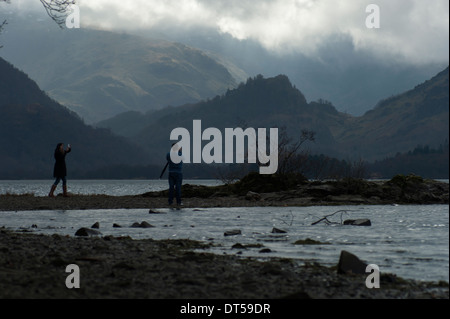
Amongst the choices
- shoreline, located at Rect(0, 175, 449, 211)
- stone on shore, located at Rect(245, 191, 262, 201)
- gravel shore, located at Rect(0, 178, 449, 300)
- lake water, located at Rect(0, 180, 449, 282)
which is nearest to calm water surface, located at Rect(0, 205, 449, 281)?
lake water, located at Rect(0, 180, 449, 282)

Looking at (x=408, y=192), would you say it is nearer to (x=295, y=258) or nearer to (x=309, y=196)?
(x=309, y=196)

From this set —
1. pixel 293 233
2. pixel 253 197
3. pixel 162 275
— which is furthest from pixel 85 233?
pixel 253 197

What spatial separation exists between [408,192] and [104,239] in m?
28.4

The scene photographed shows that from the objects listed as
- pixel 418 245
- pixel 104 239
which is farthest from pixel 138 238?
pixel 418 245

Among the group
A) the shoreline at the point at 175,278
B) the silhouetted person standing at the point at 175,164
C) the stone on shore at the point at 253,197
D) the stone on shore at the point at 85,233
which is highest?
the silhouetted person standing at the point at 175,164

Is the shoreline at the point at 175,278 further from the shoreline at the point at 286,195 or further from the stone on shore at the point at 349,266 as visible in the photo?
the shoreline at the point at 286,195

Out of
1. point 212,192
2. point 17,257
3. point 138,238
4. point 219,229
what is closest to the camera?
point 17,257

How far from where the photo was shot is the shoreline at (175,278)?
29.3 ft

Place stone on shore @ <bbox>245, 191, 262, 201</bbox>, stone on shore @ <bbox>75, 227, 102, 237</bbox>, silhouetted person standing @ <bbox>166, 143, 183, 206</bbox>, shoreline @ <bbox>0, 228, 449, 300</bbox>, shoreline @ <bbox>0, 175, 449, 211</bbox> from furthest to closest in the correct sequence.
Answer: stone on shore @ <bbox>245, 191, 262, 201</bbox> → shoreline @ <bbox>0, 175, 449, 211</bbox> → silhouetted person standing @ <bbox>166, 143, 183, 206</bbox> → stone on shore @ <bbox>75, 227, 102, 237</bbox> → shoreline @ <bbox>0, 228, 449, 300</bbox>

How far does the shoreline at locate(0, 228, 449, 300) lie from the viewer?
352 inches

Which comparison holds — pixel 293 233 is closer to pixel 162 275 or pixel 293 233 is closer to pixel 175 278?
pixel 162 275

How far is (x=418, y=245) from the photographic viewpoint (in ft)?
52.4

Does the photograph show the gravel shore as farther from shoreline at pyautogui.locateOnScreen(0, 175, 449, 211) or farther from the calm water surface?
shoreline at pyautogui.locateOnScreen(0, 175, 449, 211)

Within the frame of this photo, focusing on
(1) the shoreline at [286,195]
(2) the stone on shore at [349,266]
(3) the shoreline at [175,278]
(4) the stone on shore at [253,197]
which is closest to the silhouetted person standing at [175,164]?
(1) the shoreline at [286,195]
